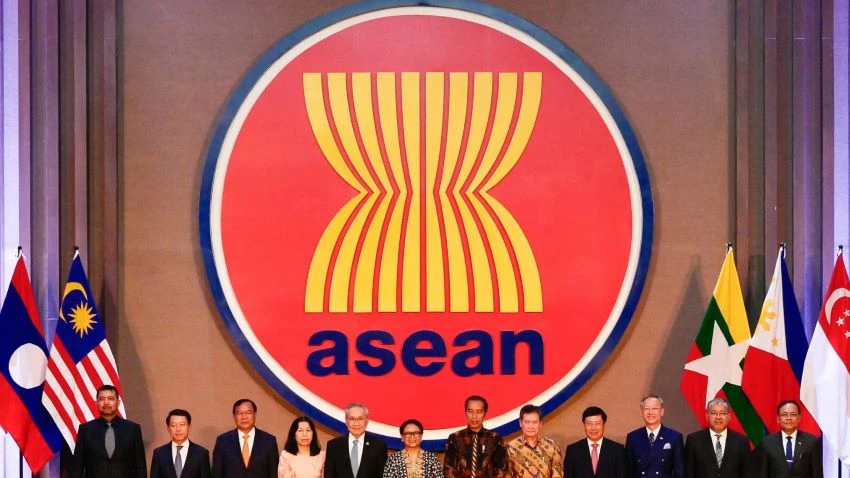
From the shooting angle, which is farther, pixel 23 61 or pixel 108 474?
pixel 23 61

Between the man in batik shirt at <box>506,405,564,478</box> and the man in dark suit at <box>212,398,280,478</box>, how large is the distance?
1.25m

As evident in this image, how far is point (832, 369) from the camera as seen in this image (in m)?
6.32

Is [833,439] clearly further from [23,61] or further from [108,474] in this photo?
[23,61]

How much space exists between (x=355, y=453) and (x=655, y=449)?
1.55 m

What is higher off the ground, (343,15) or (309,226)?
(343,15)

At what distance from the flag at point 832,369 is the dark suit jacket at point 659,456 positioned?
819 millimetres

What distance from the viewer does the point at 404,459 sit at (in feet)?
19.7

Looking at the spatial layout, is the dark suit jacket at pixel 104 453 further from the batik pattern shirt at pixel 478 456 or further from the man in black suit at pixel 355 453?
the batik pattern shirt at pixel 478 456

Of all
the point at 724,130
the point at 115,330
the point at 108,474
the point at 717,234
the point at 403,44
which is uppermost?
the point at 403,44

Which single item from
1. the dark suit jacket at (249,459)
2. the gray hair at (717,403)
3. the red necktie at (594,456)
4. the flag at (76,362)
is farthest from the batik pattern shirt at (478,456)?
the flag at (76,362)

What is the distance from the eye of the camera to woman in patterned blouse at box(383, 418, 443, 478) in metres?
5.97

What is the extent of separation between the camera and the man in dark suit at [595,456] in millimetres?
6027

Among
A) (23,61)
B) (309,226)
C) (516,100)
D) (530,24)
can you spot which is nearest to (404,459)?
(309,226)

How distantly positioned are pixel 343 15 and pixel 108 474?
113 inches
